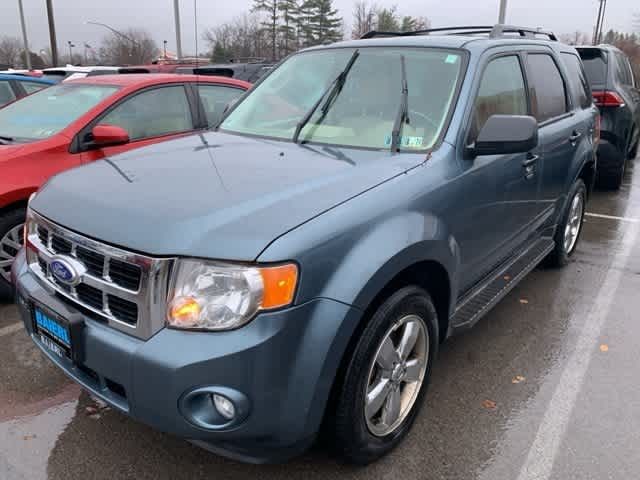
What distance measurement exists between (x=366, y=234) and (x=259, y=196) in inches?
17.4

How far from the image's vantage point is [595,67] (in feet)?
24.0

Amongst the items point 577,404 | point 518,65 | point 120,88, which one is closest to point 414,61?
point 518,65

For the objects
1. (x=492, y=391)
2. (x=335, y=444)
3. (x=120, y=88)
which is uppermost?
(x=120, y=88)

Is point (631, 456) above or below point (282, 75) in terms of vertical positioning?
below

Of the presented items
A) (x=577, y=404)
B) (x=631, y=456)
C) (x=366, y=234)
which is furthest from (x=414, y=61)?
(x=631, y=456)

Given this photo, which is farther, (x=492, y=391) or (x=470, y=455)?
(x=492, y=391)

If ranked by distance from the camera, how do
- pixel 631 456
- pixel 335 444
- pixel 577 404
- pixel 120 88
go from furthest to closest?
pixel 120 88, pixel 577 404, pixel 631 456, pixel 335 444

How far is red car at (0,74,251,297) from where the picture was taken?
3.91 metres

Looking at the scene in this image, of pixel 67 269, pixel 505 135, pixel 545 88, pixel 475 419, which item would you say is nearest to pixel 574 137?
pixel 545 88

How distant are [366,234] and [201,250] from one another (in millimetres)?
643

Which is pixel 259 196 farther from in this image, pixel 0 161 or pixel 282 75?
pixel 0 161

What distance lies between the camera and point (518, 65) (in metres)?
3.64

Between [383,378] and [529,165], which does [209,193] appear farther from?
[529,165]

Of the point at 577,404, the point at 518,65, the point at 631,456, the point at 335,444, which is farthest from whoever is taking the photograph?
the point at 518,65
